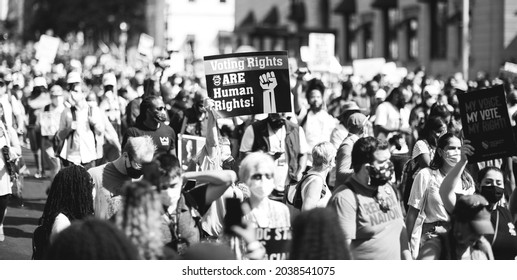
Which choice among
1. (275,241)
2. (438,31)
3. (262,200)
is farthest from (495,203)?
(438,31)

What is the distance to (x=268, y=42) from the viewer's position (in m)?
61.3

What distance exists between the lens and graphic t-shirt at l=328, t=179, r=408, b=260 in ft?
21.3

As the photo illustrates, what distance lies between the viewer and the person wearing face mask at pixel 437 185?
827 cm

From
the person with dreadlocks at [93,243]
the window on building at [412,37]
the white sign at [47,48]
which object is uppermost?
the window on building at [412,37]

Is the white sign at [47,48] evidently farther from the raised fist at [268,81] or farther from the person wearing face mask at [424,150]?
the person wearing face mask at [424,150]

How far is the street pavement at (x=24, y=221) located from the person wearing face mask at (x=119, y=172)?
2.74m

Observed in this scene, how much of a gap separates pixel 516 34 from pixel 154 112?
2724 centimetres

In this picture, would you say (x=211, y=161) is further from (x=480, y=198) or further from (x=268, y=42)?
(x=268, y=42)

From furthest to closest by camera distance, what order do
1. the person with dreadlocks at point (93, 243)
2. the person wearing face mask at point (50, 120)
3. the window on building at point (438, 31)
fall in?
1. the window on building at point (438, 31)
2. the person wearing face mask at point (50, 120)
3. the person with dreadlocks at point (93, 243)

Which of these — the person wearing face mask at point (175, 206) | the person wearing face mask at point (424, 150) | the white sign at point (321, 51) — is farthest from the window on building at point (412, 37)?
the person wearing face mask at point (175, 206)

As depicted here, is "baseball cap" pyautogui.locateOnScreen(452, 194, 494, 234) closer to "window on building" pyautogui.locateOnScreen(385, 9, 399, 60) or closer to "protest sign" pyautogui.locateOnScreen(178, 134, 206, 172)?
"protest sign" pyautogui.locateOnScreen(178, 134, 206, 172)

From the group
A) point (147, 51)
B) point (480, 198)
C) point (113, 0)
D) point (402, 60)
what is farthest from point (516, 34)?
point (113, 0)

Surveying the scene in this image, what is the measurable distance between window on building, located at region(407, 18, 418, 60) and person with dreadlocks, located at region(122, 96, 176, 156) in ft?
109
